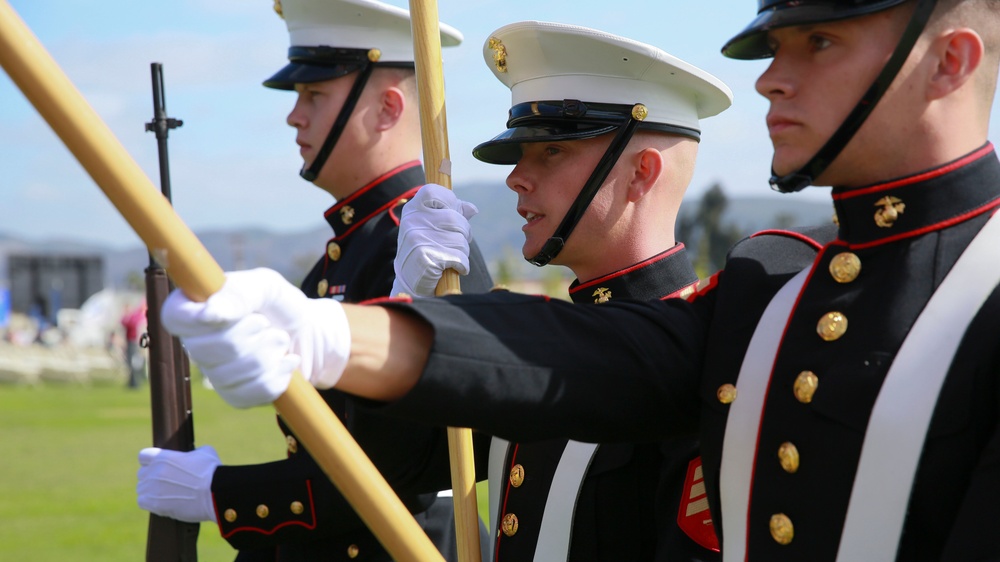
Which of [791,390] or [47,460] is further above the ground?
[791,390]

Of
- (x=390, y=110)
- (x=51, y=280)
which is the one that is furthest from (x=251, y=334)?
(x=51, y=280)

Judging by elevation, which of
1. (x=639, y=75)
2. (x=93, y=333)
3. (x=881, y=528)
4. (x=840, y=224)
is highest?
(x=639, y=75)

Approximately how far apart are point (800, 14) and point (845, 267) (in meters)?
0.51

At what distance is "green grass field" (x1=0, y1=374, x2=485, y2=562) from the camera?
9547 mm

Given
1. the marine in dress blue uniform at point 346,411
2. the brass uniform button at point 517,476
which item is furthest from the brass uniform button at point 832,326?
the marine in dress blue uniform at point 346,411

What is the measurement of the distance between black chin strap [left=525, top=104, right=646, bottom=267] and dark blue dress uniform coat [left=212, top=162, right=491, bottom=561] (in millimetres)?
712

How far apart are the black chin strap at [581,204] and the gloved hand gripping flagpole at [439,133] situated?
393 millimetres

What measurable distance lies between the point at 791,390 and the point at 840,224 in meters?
0.38

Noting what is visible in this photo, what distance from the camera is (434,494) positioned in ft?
13.3

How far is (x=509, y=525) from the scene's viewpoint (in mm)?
3156

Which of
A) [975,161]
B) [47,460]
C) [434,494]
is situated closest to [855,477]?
[975,161]

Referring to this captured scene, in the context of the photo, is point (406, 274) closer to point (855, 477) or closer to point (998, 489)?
point (855, 477)

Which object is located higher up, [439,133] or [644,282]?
[439,133]

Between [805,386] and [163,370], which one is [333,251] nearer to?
[163,370]
